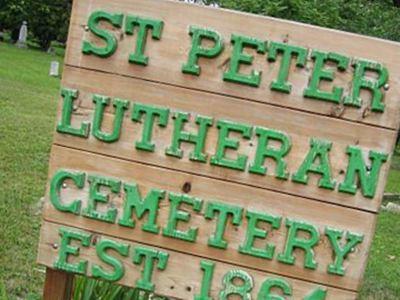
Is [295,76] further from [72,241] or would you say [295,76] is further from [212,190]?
[72,241]

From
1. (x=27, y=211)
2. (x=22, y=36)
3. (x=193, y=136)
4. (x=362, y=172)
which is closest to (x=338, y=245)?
(x=362, y=172)

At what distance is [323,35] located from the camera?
2.45 meters

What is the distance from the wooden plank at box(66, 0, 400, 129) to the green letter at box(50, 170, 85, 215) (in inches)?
15.1

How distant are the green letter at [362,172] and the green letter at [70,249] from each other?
91cm

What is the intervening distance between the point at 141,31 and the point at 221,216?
0.69 m

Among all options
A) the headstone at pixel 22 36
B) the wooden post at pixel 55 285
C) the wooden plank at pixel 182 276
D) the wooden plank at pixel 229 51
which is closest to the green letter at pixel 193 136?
the wooden plank at pixel 229 51

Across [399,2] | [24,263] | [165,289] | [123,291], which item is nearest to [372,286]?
[24,263]

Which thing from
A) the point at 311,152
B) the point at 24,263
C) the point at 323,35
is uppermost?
the point at 323,35

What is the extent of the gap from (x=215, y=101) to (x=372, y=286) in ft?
11.4

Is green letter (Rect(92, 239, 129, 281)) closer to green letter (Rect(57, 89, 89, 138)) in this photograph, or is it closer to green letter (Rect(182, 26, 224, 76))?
green letter (Rect(57, 89, 89, 138))

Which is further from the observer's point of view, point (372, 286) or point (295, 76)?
point (372, 286)

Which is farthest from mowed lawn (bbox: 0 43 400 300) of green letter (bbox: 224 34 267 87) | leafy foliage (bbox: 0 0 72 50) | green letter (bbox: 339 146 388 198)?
leafy foliage (bbox: 0 0 72 50)

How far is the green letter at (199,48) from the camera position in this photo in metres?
2.48

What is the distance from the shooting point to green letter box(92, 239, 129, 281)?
2.57 meters
